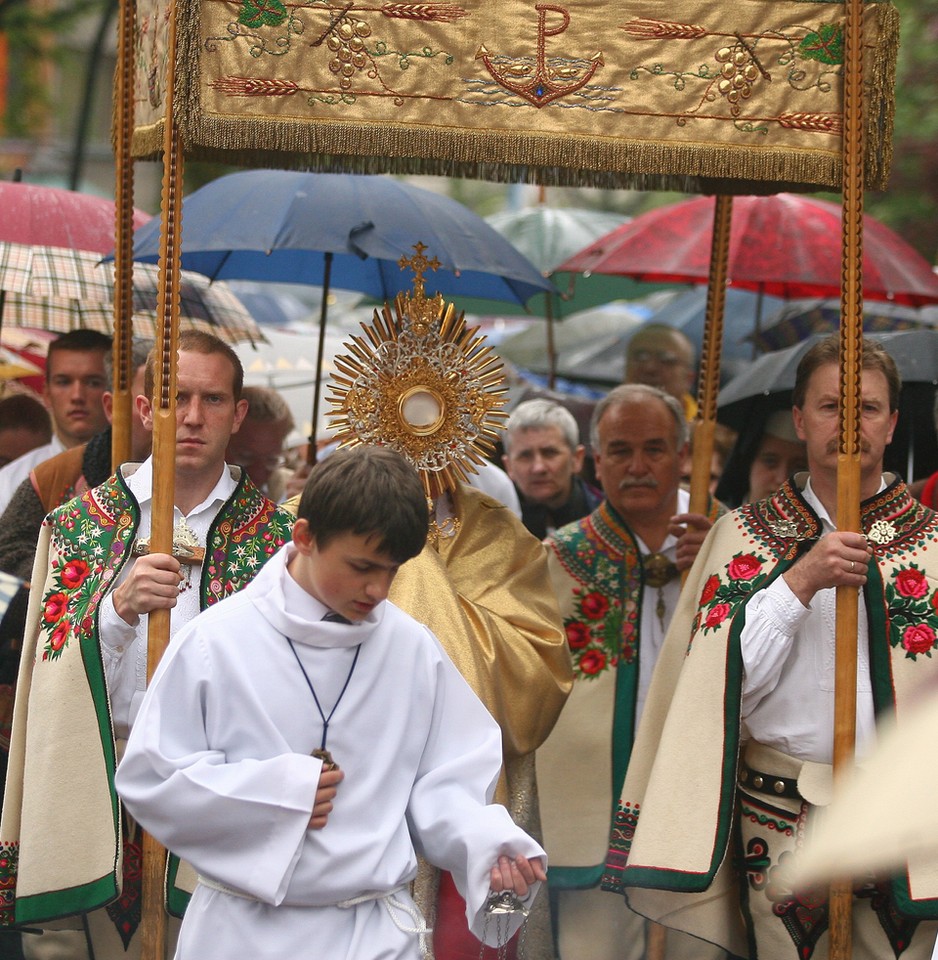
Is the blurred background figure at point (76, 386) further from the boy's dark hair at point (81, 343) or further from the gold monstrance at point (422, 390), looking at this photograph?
the gold monstrance at point (422, 390)

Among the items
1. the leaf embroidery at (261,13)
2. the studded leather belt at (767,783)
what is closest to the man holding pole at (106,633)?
the leaf embroidery at (261,13)

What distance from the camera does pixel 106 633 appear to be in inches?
153

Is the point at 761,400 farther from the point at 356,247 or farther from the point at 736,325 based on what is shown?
the point at 736,325

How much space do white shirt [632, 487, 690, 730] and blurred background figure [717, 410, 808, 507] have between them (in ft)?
1.71

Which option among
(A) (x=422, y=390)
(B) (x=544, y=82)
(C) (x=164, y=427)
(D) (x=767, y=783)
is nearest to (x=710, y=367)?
(A) (x=422, y=390)

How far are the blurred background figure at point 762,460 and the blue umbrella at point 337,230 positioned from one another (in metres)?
1.06

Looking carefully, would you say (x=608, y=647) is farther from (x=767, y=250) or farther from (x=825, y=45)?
(x=767, y=250)

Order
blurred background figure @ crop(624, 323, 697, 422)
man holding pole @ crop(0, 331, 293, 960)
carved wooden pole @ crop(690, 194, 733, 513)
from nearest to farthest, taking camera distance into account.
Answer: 1. man holding pole @ crop(0, 331, 293, 960)
2. carved wooden pole @ crop(690, 194, 733, 513)
3. blurred background figure @ crop(624, 323, 697, 422)

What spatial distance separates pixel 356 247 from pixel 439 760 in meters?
3.12

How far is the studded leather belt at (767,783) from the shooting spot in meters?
4.08

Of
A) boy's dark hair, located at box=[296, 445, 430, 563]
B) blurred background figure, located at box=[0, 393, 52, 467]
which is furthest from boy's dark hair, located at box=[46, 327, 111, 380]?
boy's dark hair, located at box=[296, 445, 430, 563]

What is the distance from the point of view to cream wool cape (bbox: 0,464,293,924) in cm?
387

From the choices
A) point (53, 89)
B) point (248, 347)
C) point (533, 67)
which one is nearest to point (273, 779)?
point (533, 67)

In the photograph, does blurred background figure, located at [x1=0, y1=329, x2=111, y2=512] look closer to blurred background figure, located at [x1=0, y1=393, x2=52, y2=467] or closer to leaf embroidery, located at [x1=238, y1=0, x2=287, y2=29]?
blurred background figure, located at [x1=0, y1=393, x2=52, y2=467]
